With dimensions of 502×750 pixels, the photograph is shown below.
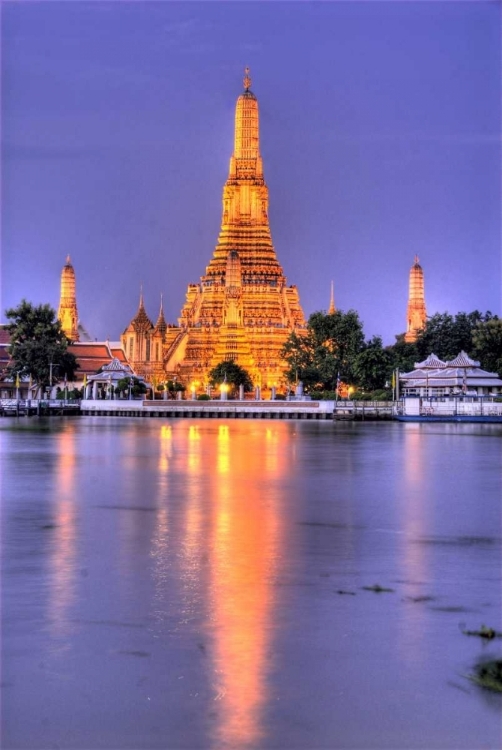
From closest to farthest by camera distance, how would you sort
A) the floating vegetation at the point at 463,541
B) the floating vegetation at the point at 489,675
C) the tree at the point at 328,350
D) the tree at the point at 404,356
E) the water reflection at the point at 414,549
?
1. the floating vegetation at the point at 489,675
2. the water reflection at the point at 414,549
3. the floating vegetation at the point at 463,541
4. the tree at the point at 328,350
5. the tree at the point at 404,356

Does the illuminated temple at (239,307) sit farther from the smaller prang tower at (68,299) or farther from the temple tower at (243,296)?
the smaller prang tower at (68,299)

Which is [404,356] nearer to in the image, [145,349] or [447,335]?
[447,335]

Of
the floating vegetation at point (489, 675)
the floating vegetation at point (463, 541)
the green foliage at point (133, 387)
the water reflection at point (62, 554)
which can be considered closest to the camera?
the floating vegetation at point (489, 675)

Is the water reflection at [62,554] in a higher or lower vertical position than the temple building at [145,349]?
lower

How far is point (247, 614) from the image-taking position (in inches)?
500

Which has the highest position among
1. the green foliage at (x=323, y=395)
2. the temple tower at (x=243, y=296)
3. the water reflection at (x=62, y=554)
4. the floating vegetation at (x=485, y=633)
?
the temple tower at (x=243, y=296)

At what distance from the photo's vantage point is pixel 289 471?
31.8 m

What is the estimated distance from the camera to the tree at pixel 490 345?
74125 mm

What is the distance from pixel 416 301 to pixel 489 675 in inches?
3792

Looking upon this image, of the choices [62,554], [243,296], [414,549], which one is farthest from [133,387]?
[62,554]

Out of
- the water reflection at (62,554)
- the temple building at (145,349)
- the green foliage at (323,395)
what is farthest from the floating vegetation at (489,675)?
the temple building at (145,349)

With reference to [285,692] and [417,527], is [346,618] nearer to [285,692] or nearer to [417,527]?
[285,692]

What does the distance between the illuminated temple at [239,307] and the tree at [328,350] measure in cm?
808

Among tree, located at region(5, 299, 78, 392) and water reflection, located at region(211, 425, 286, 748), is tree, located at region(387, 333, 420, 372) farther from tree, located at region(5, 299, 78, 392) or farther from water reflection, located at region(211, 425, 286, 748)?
water reflection, located at region(211, 425, 286, 748)
